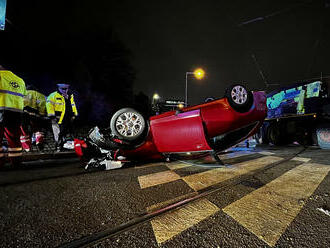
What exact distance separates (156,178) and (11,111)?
10.6ft

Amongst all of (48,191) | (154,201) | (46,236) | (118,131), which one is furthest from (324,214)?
(48,191)

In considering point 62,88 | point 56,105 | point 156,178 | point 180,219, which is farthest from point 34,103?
A: point 180,219

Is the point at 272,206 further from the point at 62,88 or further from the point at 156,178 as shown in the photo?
the point at 62,88

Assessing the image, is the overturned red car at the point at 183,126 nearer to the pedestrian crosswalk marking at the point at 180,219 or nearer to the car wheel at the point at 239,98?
the car wheel at the point at 239,98

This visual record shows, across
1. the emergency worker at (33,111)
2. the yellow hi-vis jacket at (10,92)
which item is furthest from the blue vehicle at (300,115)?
the emergency worker at (33,111)

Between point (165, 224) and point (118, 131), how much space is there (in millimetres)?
1823

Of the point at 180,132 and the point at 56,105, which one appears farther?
the point at 56,105

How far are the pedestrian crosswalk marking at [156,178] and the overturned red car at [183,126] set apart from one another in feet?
1.50

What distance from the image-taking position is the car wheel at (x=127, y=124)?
2.50 meters

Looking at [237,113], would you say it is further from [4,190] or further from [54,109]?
[54,109]

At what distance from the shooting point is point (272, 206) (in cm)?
131

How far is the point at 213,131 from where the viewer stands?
2463mm

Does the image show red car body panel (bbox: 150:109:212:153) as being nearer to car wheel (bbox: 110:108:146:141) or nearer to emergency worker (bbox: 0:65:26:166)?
car wheel (bbox: 110:108:146:141)

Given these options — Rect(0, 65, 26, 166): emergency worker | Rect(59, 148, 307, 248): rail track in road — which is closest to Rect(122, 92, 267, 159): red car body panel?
Rect(59, 148, 307, 248): rail track in road
